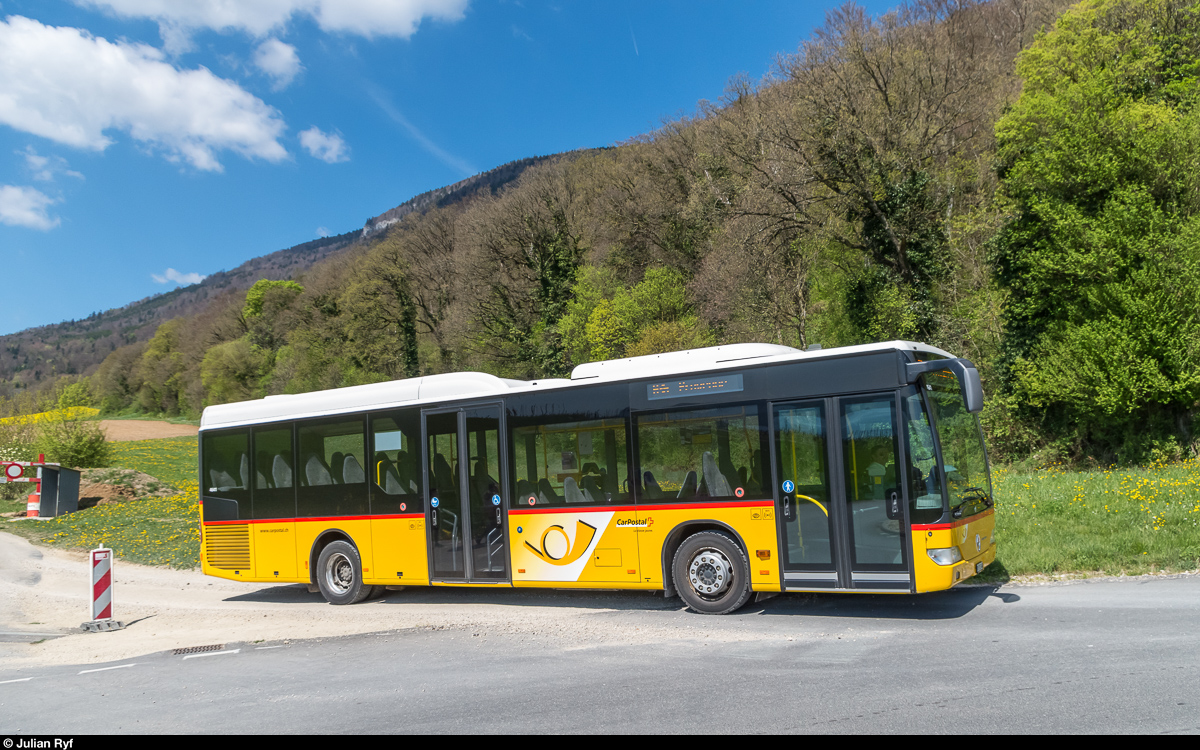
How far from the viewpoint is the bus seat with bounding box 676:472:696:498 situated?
9.46 meters

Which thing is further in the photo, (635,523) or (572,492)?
(572,492)

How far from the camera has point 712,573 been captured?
30.8 ft

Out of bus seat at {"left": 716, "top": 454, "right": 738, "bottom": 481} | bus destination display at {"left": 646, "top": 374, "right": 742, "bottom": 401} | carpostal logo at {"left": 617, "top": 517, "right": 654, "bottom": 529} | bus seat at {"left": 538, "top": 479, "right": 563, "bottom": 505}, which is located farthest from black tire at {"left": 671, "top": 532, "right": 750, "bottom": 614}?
bus seat at {"left": 538, "top": 479, "right": 563, "bottom": 505}

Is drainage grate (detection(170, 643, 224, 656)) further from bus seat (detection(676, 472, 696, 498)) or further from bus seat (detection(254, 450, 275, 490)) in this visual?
bus seat (detection(676, 472, 696, 498))

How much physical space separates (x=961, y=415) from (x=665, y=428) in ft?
11.3

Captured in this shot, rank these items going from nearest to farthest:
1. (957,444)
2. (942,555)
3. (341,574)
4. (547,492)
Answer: (942,555) → (957,444) → (547,492) → (341,574)

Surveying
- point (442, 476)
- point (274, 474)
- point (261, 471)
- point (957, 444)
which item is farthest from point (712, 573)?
point (261, 471)

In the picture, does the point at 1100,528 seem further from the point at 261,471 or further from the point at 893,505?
the point at 261,471

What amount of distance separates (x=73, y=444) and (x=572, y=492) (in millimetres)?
28489

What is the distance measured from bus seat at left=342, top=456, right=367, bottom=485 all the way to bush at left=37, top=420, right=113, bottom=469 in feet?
80.1

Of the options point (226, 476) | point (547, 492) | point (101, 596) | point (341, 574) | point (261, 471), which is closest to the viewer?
point (547, 492)

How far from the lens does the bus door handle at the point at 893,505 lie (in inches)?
323

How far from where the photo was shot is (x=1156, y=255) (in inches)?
866
